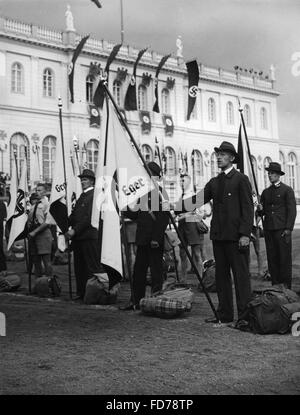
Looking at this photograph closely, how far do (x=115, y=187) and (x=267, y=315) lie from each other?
2.30 metres

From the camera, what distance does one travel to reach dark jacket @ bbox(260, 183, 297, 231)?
7.23 meters

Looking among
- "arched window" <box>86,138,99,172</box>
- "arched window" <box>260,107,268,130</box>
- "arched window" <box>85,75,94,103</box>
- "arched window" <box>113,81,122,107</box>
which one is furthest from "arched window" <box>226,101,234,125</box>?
"arched window" <box>86,138,99,172</box>

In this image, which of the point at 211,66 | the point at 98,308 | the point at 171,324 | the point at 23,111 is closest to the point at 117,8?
the point at 98,308

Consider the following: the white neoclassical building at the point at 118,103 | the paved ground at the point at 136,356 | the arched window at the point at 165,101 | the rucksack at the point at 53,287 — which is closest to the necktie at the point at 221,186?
the paved ground at the point at 136,356

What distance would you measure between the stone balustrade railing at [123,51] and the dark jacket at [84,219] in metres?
26.0

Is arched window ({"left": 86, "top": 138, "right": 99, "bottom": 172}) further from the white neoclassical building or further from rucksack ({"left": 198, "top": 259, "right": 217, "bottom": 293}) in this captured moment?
rucksack ({"left": 198, "top": 259, "right": 217, "bottom": 293})

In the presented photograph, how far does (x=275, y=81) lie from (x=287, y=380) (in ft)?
150

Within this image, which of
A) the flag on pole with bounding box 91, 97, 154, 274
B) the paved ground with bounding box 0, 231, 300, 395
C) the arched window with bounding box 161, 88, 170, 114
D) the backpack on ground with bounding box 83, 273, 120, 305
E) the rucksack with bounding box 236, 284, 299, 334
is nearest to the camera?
the paved ground with bounding box 0, 231, 300, 395

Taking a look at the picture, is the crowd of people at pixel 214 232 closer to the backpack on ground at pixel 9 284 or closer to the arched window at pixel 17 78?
the backpack on ground at pixel 9 284

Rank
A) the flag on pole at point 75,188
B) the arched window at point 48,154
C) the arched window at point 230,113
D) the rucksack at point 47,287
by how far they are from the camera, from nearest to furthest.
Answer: the rucksack at point 47,287, the flag on pole at point 75,188, the arched window at point 48,154, the arched window at point 230,113

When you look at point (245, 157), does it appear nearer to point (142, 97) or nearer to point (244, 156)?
point (244, 156)

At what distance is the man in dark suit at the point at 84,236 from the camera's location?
7285 millimetres

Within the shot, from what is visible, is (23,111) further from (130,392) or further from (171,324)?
(130,392)

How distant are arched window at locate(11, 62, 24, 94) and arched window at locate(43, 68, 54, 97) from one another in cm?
157
